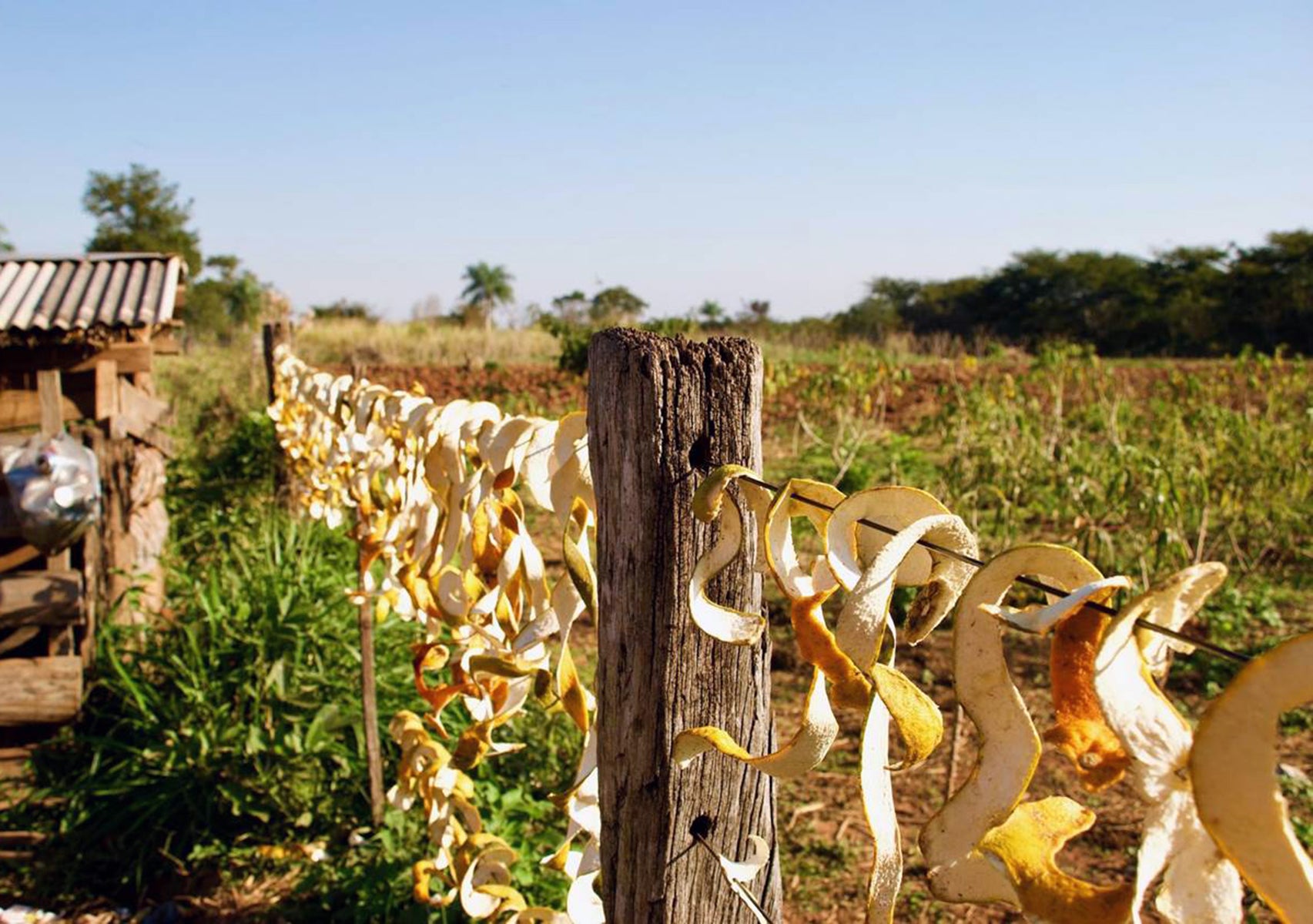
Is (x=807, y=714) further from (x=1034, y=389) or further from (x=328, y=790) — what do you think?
(x=1034, y=389)

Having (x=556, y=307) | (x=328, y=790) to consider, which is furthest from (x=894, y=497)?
(x=556, y=307)

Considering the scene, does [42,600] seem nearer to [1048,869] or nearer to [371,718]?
[371,718]

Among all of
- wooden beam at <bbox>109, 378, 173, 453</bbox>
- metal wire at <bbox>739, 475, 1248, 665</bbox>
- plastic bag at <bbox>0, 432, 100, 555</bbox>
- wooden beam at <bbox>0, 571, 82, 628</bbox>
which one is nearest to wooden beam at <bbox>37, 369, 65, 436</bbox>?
wooden beam at <bbox>109, 378, 173, 453</bbox>

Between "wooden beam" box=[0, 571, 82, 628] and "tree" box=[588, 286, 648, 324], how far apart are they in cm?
1133

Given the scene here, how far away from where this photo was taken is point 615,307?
16.5 meters

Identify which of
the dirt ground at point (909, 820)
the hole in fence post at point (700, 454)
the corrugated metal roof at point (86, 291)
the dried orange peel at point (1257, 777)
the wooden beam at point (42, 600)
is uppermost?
the corrugated metal roof at point (86, 291)

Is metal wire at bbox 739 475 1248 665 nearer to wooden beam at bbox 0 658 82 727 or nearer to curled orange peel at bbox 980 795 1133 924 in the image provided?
curled orange peel at bbox 980 795 1133 924

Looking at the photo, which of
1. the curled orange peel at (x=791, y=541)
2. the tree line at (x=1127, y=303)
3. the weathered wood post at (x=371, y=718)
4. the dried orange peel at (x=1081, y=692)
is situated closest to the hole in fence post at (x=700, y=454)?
the curled orange peel at (x=791, y=541)

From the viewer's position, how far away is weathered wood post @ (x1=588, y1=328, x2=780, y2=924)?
38.6 inches

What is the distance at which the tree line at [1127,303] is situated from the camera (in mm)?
30922

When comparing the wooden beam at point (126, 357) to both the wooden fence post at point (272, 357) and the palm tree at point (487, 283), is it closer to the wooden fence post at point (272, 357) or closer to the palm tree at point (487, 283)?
the wooden fence post at point (272, 357)

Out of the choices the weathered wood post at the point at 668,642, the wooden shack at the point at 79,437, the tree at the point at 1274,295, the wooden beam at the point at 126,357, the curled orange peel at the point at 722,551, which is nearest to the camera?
the curled orange peel at the point at 722,551

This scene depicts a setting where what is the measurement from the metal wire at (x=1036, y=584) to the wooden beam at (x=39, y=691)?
3710 millimetres

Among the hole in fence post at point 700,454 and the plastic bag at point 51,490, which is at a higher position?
the hole in fence post at point 700,454
